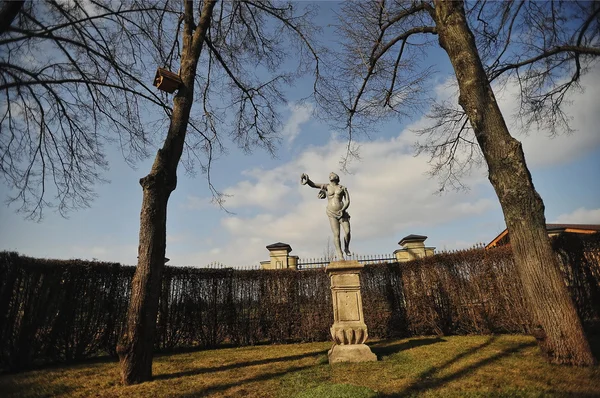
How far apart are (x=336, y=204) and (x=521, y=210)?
320cm

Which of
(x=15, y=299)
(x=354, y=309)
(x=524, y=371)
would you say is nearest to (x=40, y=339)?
(x=15, y=299)

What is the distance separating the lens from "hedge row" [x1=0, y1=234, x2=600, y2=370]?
232 inches

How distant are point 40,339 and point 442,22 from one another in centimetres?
945

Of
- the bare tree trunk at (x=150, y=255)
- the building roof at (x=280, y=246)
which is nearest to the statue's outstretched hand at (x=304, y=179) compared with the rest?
the bare tree trunk at (x=150, y=255)

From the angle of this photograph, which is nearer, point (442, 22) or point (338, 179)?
point (442, 22)

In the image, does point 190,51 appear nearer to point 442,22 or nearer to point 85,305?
point 442,22

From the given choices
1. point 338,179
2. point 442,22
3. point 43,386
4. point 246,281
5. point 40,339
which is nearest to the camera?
point 43,386

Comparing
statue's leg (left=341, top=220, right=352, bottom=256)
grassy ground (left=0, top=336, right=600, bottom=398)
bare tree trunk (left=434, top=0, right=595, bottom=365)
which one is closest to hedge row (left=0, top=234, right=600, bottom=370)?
grassy ground (left=0, top=336, right=600, bottom=398)

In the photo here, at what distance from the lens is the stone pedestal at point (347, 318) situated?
5.40 m

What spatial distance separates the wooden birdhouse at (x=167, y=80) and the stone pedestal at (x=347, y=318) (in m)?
4.46

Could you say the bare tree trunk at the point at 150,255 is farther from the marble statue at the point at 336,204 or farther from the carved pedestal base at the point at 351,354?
the carved pedestal base at the point at 351,354

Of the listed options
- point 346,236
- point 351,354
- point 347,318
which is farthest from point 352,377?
point 346,236

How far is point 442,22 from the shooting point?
5508mm

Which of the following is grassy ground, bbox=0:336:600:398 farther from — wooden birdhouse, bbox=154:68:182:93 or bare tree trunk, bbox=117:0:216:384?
wooden birdhouse, bbox=154:68:182:93
